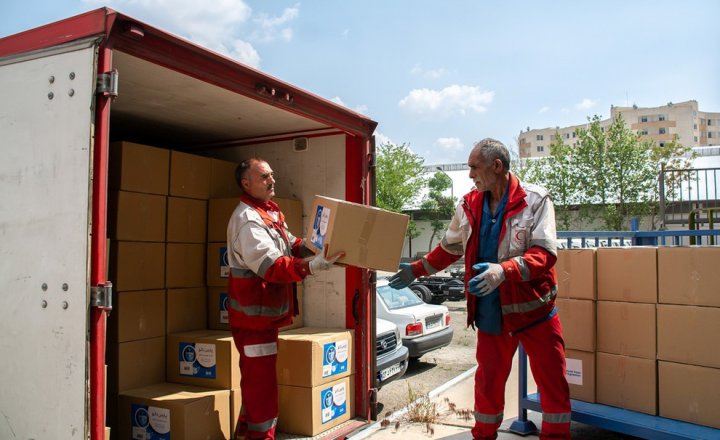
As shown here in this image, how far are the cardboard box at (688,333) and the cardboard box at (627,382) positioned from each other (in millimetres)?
165

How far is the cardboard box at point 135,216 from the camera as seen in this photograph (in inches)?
158

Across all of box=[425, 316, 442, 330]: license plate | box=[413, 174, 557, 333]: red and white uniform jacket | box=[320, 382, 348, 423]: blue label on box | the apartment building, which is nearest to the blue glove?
box=[413, 174, 557, 333]: red and white uniform jacket

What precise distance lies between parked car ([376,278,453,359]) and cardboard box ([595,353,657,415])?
334 centimetres

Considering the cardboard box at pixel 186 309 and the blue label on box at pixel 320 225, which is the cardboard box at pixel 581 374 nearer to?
the blue label on box at pixel 320 225

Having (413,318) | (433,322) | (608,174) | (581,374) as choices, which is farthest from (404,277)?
(608,174)

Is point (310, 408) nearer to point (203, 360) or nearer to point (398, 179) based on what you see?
point (203, 360)

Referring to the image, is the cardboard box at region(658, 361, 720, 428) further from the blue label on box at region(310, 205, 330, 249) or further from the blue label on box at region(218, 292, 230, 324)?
the blue label on box at region(218, 292, 230, 324)

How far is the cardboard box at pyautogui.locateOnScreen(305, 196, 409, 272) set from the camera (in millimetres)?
3322

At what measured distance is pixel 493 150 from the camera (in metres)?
3.48

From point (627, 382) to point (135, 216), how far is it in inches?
152

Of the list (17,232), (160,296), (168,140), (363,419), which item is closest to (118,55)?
(17,232)

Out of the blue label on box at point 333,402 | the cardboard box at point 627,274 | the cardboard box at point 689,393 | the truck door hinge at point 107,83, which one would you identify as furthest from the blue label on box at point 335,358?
the truck door hinge at point 107,83

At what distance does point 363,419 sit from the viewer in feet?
15.1

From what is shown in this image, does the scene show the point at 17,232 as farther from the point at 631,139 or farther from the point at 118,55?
the point at 631,139
